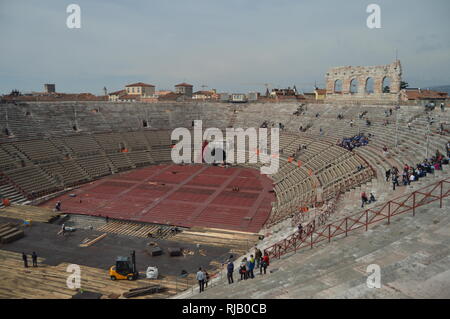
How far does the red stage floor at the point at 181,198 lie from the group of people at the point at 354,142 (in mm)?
9469

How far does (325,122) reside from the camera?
48781mm

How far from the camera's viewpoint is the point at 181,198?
35.1 metres

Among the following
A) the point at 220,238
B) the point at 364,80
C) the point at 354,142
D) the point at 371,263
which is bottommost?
the point at 220,238

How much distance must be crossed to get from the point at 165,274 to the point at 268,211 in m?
14.8

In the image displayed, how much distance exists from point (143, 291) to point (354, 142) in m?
29.1

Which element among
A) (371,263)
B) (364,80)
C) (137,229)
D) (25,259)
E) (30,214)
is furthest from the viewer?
(364,80)

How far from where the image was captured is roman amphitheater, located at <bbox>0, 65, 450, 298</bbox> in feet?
44.8

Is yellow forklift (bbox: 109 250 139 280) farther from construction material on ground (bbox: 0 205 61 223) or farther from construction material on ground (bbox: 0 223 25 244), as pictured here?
construction material on ground (bbox: 0 205 61 223)

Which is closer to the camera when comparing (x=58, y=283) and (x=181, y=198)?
(x=58, y=283)

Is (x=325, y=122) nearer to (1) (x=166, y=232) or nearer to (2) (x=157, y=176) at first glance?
(2) (x=157, y=176)

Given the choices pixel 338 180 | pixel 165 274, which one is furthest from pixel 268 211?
pixel 165 274

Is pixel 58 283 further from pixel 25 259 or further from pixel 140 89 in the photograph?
pixel 140 89

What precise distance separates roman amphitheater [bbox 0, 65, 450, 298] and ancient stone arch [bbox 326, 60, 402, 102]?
0.44 meters

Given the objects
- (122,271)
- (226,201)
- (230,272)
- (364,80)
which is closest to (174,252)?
(122,271)
